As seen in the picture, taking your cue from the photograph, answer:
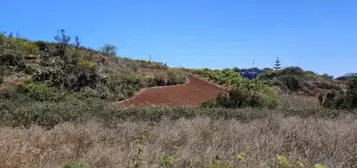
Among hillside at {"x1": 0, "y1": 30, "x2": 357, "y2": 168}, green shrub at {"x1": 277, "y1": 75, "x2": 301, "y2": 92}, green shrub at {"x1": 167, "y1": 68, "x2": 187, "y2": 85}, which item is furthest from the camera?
green shrub at {"x1": 277, "y1": 75, "x2": 301, "y2": 92}

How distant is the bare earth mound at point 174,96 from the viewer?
17.8 meters

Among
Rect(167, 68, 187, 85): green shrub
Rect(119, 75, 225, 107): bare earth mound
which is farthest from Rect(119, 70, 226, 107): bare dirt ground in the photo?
Rect(167, 68, 187, 85): green shrub

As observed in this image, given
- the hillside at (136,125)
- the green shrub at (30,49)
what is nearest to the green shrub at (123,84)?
the hillside at (136,125)

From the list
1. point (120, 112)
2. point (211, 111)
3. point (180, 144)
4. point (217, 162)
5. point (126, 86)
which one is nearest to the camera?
point (217, 162)

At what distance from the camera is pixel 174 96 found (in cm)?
2002

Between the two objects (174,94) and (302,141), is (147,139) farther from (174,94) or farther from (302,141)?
(174,94)

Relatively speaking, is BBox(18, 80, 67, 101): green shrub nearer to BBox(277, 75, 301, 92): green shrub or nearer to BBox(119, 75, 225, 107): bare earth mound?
BBox(119, 75, 225, 107): bare earth mound

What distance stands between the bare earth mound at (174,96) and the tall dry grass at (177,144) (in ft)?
29.0

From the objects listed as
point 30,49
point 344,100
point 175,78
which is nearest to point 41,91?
point 30,49

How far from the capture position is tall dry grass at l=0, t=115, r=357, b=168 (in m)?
5.12

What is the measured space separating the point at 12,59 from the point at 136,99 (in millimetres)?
6637

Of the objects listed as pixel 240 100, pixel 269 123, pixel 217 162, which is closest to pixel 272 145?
pixel 217 162

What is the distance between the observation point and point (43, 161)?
4.92m

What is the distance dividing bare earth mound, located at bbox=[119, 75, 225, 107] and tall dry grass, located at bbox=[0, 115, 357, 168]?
8854 millimetres
